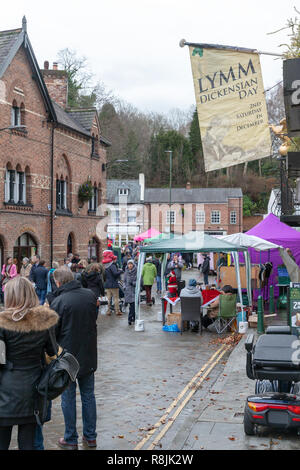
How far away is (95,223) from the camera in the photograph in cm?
3494

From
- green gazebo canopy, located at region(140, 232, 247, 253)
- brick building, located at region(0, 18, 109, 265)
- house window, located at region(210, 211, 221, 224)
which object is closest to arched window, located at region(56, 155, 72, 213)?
brick building, located at region(0, 18, 109, 265)

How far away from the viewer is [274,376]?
6266 millimetres

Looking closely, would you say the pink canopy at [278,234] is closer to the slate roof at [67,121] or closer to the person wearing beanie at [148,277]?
the person wearing beanie at [148,277]

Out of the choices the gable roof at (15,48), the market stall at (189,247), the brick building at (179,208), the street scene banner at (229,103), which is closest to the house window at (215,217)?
the brick building at (179,208)

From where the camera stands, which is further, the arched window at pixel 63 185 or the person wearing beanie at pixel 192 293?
the arched window at pixel 63 185

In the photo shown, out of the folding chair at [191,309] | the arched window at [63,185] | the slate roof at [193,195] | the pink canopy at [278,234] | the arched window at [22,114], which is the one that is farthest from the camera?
the slate roof at [193,195]

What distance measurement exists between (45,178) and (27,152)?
2.21 metres

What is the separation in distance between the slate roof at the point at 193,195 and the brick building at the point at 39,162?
29.9 m

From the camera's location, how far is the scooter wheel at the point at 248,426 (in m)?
6.38

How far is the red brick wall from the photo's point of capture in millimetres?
24625

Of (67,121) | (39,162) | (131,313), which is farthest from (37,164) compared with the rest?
(131,313)

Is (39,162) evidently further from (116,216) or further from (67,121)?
(116,216)

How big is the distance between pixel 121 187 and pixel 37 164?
36.6m
